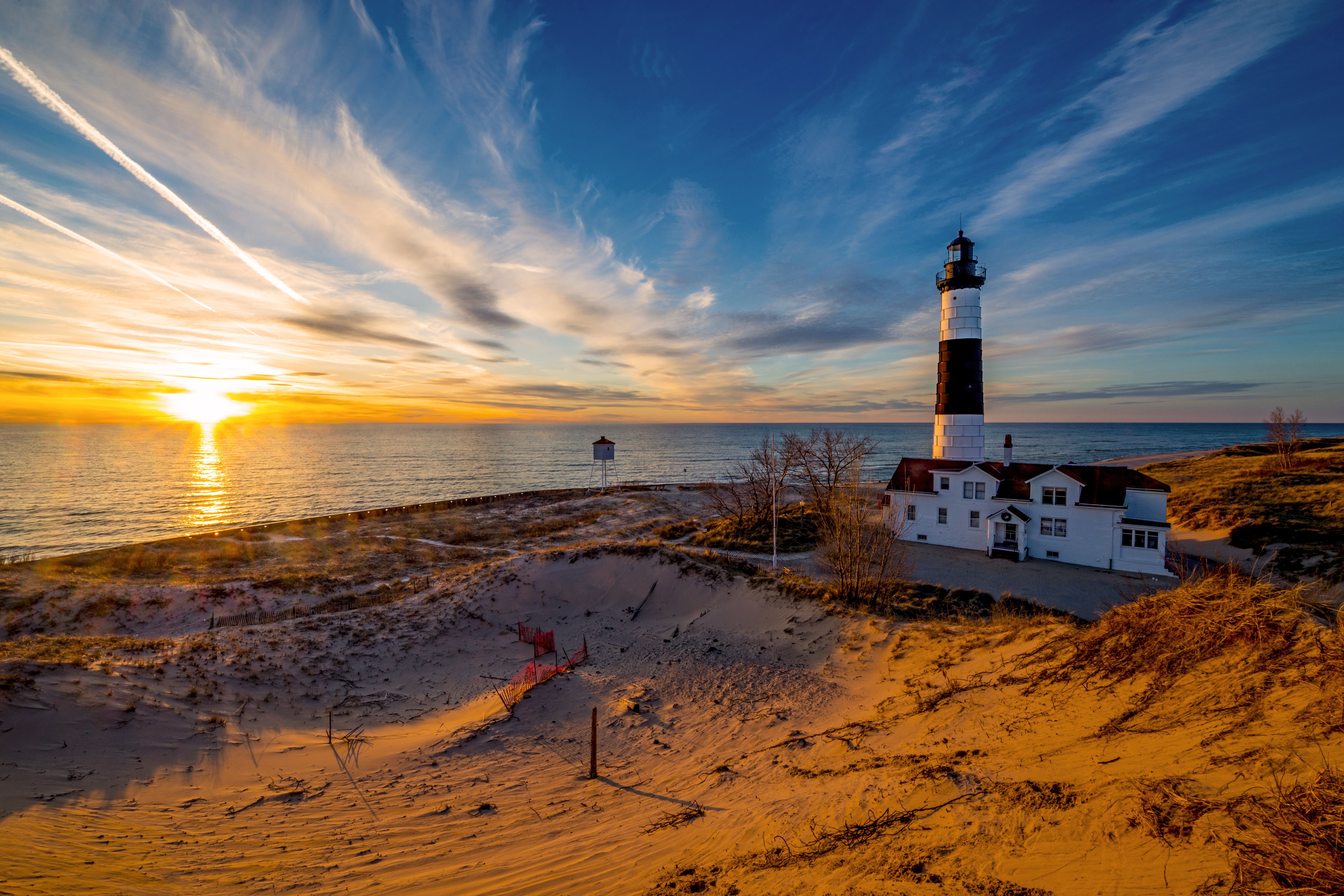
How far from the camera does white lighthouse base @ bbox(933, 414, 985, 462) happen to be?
101ft

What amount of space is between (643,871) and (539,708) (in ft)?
28.6

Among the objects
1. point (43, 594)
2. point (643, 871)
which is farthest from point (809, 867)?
point (43, 594)

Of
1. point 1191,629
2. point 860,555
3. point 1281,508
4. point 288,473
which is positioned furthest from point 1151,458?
point 288,473

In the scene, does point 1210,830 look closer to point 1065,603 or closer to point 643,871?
point 643,871

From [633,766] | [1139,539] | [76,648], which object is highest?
[1139,539]

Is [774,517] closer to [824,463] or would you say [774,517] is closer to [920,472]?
[920,472]

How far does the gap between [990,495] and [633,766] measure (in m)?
27.2

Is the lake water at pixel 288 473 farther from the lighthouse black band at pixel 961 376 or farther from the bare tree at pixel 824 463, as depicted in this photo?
the lighthouse black band at pixel 961 376

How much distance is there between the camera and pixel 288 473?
3725 inches

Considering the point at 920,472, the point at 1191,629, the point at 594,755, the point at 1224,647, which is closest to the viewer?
the point at 1224,647

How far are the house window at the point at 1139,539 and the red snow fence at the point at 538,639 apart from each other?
29.5 m

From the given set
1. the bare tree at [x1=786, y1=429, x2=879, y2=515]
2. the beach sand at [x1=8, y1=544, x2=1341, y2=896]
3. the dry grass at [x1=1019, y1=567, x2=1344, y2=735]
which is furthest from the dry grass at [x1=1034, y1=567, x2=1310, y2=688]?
the bare tree at [x1=786, y1=429, x2=879, y2=515]

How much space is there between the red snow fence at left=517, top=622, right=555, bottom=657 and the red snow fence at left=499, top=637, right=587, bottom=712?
0.91 metres

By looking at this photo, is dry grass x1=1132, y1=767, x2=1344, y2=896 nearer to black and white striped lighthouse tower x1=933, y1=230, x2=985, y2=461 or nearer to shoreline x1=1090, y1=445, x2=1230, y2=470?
black and white striped lighthouse tower x1=933, y1=230, x2=985, y2=461
